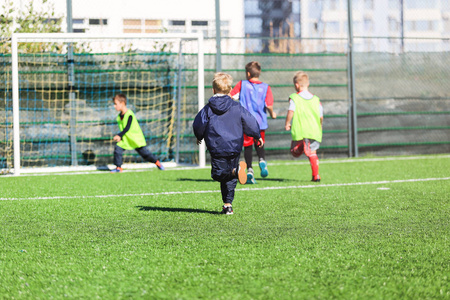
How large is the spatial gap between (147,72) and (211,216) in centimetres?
686

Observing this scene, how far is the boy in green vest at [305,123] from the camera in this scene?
25.0 feet

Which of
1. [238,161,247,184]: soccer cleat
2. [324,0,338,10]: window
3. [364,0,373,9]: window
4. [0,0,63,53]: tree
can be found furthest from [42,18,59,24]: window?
[364,0,373,9]: window

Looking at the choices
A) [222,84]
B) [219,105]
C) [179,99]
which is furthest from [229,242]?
[179,99]

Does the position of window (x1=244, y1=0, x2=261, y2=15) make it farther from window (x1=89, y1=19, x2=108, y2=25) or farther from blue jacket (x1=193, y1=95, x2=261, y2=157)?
blue jacket (x1=193, y1=95, x2=261, y2=157)

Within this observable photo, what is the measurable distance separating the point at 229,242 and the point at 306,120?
4.08 m

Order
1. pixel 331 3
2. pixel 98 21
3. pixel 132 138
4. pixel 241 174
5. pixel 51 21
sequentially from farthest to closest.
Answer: pixel 331 3
pixel 98 21
pixel 51 21
pixel 132 138
pixel 241 174

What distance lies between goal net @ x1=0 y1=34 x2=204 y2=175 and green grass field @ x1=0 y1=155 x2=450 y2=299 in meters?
3.91

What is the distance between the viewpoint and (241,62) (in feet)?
37.9

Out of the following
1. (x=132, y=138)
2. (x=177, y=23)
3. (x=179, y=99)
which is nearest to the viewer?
(x=132, y=138)

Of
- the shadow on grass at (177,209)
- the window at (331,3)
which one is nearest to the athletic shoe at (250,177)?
the shadow on grass at (177,209)

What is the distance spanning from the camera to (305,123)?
301 inches

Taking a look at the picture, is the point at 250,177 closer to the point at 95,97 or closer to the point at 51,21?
the point at 95,97

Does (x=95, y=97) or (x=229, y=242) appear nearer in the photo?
(x=229, y=242)

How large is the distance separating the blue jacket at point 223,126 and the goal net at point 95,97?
5.48m
